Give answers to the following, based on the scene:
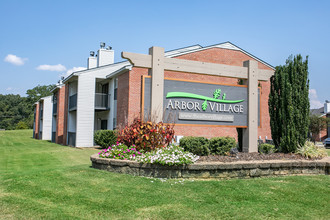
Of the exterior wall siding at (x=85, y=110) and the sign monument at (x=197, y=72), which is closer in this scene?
the sign monument at (x=197, y=72)

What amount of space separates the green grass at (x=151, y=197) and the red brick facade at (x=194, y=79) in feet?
33.2

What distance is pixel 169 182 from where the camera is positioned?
6570 mm

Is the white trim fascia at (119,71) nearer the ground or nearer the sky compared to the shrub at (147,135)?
nearer the sky

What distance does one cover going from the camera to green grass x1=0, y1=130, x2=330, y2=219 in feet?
15.5

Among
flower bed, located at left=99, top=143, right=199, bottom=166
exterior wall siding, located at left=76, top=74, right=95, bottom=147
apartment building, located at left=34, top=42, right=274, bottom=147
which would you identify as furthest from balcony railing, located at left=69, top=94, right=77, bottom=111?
flower bed, located at left=99, top=143, right=199, bottom=166

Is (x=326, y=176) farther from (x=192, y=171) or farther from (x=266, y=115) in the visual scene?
(x=266, y=115)

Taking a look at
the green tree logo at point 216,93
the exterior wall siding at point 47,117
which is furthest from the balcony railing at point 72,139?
the green tree logo at point 216,93

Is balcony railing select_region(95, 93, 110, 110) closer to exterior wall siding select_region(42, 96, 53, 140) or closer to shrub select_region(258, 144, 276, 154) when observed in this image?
exterior wall siding select_region(42, 96, 53, 140)

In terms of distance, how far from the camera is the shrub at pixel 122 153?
744cm

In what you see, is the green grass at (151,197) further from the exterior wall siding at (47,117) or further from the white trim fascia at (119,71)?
the exterior wall siding at (47,117)

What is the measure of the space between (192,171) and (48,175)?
10.9 ft

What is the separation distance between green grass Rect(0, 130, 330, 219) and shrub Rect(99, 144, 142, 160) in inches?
23.4

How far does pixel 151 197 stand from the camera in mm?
5477

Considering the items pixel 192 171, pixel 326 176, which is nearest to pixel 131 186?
pixel 192 171
